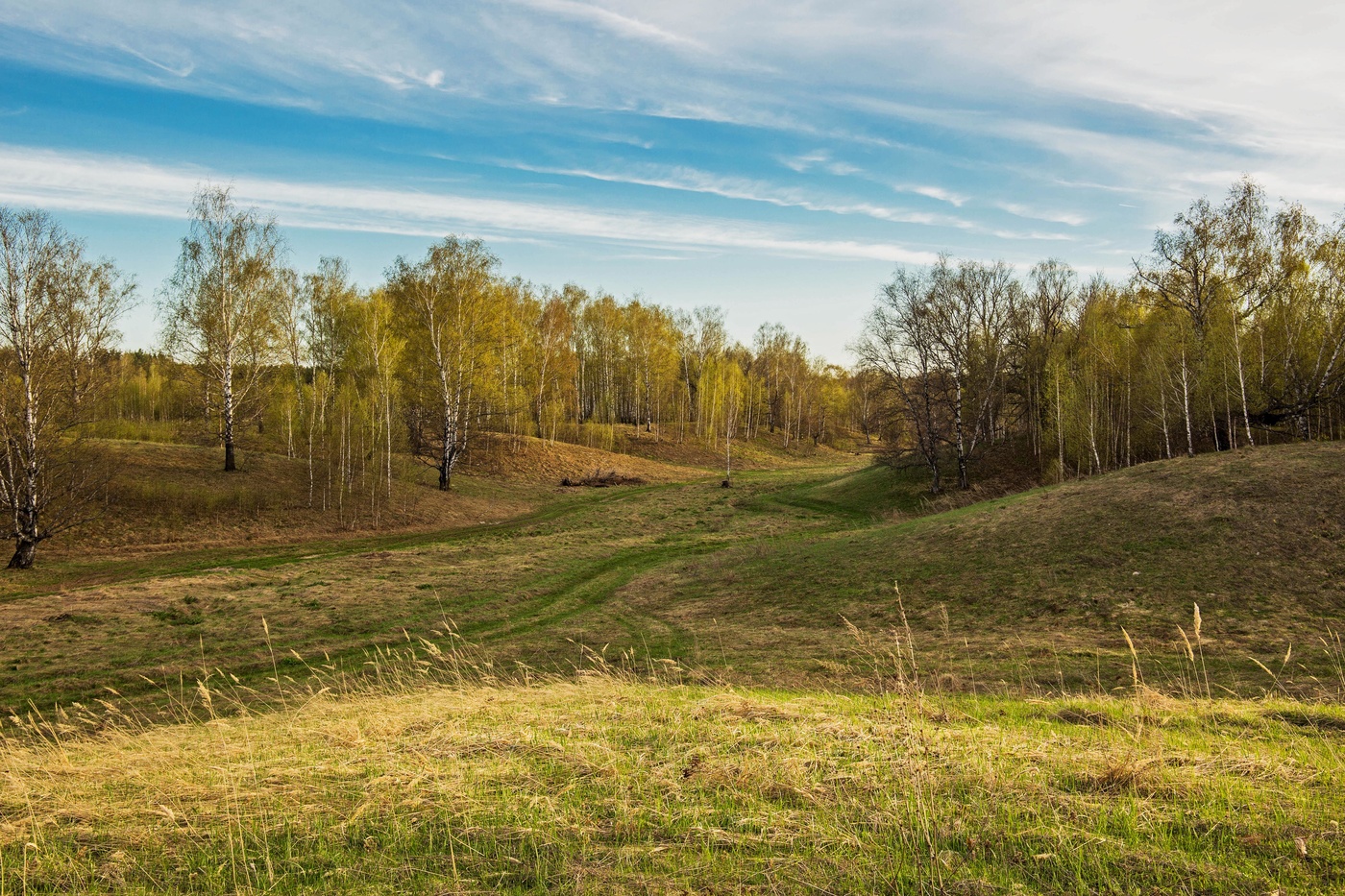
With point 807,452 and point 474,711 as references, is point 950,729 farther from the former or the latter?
point 807,452

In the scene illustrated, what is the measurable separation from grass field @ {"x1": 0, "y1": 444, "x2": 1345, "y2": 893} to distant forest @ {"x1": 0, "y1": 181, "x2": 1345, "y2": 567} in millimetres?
8419

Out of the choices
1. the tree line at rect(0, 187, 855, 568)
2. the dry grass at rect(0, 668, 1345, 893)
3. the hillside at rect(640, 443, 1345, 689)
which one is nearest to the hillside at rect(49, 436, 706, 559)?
the tree line at rect(0, 187, 855, 568)

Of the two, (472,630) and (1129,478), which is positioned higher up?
(1129,478)

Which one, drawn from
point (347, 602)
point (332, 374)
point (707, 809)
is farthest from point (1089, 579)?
point (332, 374)

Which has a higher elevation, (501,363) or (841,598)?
(501,363)

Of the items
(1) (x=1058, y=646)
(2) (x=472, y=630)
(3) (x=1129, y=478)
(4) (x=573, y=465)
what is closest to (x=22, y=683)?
(2) (x=472, y=630)

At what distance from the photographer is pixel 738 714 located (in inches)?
296

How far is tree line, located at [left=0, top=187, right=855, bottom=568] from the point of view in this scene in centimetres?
2534

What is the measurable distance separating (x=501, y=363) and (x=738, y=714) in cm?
→ 4413

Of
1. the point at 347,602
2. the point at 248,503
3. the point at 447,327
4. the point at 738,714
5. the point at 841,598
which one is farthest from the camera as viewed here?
the point at 447,327

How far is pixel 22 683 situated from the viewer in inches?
509

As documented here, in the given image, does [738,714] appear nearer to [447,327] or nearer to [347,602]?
[347,602]

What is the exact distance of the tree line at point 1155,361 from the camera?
97.8 ft

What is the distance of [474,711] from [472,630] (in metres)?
9.02
